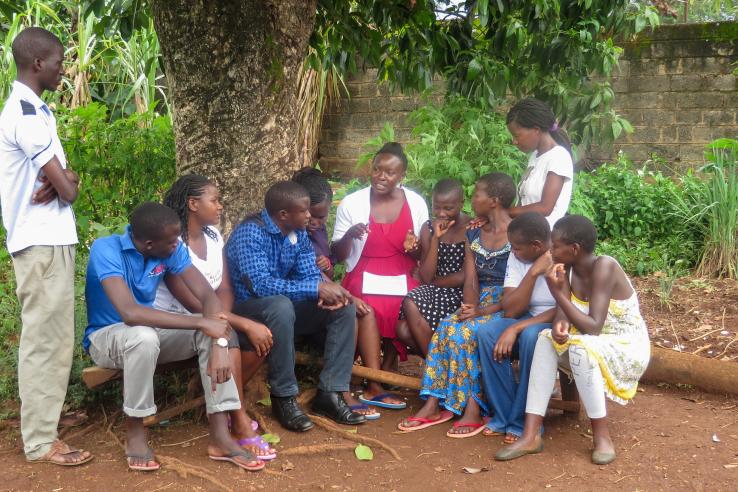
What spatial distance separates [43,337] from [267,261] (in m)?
1.16

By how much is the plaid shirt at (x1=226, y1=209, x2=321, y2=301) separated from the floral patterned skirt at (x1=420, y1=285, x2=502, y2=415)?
2.39ft

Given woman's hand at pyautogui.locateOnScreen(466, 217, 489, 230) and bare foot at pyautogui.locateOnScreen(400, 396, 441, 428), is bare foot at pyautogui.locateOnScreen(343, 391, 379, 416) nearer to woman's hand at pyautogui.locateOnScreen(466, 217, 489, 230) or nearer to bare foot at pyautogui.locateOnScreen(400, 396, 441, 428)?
bare foot at pyautogui.locateOnScreen(400, 396, 441, 428)

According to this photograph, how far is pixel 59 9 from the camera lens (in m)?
9.74

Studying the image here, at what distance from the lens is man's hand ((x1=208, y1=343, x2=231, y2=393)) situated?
3.71 m

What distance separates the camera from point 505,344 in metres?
4.06

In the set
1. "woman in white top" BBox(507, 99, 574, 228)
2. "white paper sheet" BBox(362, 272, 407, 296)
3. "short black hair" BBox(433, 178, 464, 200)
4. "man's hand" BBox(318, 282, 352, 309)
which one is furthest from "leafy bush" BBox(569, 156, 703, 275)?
"man's hand" BBox(318, 282, 352, 309)

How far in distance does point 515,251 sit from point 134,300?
6.18 feet

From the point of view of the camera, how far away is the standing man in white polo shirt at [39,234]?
3.55 metres

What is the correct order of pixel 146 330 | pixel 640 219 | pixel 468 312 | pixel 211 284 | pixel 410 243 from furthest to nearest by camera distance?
pixel 640 219 < pixel 410 243 < pixel 468 312 < pixel 211 284 < pixel 146 330

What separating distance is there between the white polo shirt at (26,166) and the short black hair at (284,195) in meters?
1.06

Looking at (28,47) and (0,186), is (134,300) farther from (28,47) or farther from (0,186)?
(28,47)

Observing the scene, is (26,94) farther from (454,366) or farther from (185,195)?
(454,366)

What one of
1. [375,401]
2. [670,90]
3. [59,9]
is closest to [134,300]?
[375,401]

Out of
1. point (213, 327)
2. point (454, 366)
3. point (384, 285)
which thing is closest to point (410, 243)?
point (384, 285)
